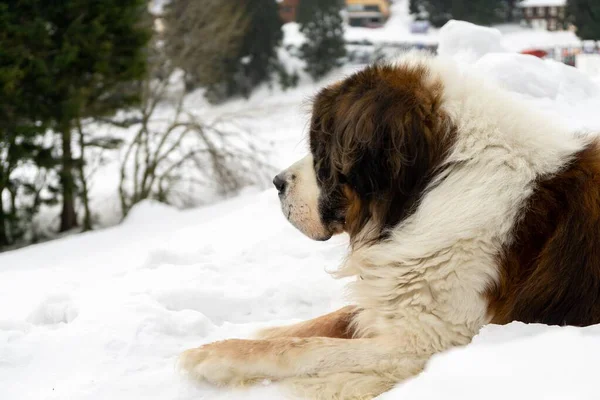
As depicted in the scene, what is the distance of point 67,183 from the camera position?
19.1 metres

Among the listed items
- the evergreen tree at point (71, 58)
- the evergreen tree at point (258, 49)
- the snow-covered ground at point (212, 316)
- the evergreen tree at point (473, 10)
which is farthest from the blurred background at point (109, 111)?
the evergreen tree at point (473, 10)

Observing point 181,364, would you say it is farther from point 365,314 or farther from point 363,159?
point 363,159

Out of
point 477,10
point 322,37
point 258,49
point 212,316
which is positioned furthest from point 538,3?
point 212,316

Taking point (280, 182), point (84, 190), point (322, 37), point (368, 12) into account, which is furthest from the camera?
point (368, 12)

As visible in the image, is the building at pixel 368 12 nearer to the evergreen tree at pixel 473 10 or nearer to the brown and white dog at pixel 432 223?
the evergreen tree at pixel 473 10

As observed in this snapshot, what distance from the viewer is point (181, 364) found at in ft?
9.86

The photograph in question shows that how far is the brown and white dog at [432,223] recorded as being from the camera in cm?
265

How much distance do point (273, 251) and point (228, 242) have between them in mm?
739

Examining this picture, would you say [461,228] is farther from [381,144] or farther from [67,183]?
[67,183]

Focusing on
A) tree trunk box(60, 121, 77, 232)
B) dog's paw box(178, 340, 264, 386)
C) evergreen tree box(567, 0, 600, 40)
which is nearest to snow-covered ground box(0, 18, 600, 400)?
dog's paw box(178, 340, 264, 386)

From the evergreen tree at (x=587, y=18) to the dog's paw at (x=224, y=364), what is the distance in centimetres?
1794

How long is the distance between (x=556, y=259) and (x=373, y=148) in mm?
918

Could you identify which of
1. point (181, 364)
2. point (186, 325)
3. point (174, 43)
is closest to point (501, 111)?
point (181, 364)

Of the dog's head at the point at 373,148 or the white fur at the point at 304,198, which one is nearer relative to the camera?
the dog's head at the point at 373,148
